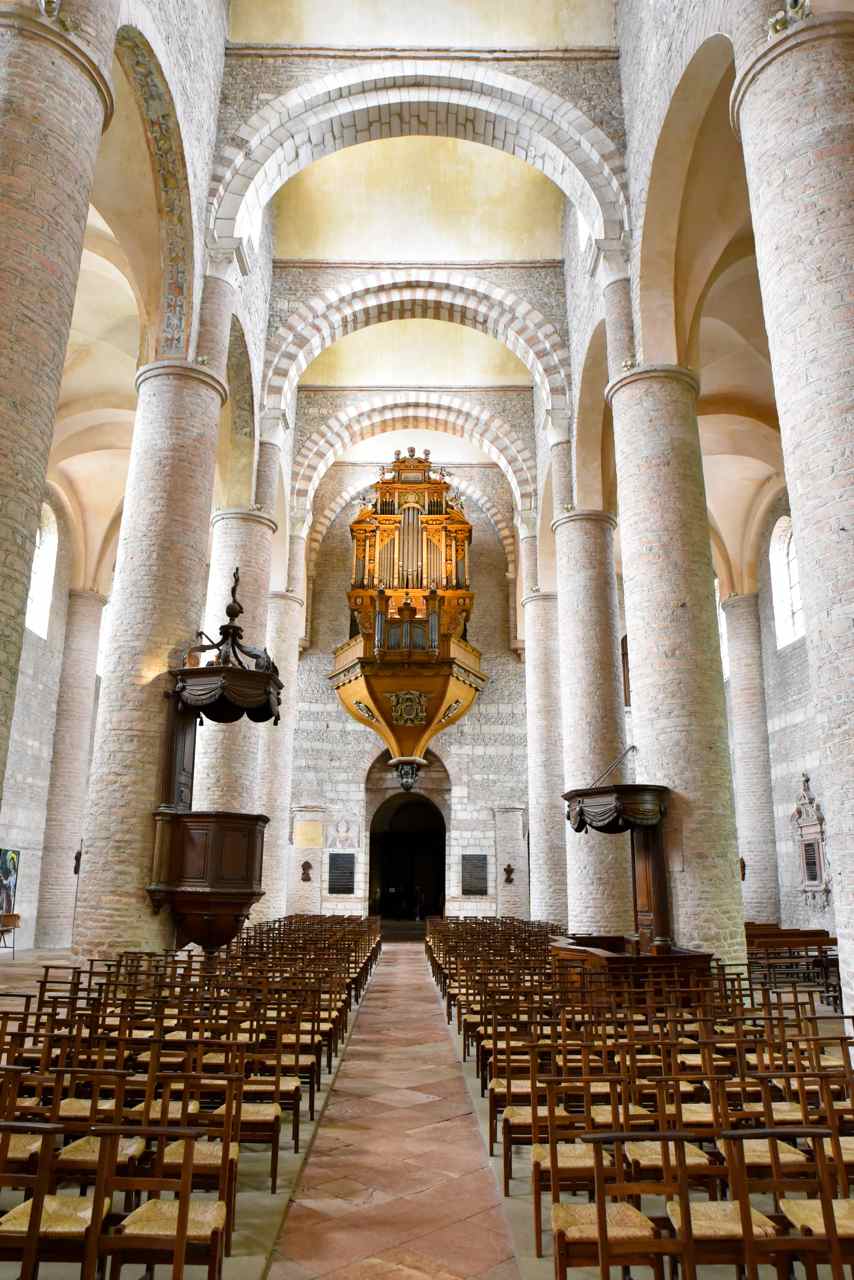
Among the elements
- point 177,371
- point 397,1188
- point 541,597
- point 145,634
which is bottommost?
point 397,1188

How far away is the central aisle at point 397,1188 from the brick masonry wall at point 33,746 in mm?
13316

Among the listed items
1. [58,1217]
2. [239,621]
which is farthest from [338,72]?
[58,1217]

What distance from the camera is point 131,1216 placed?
9.37 feet

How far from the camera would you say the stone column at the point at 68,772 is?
62.9ft

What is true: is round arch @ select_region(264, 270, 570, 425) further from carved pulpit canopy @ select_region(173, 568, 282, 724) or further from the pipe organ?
carved pulpit canopy @ select_region(173, 568, 282, 724)

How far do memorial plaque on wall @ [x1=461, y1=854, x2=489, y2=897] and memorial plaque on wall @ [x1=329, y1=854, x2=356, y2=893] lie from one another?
2770 mm

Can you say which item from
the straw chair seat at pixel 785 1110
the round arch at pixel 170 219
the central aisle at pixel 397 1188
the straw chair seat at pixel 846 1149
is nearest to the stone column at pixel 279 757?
the round arch at pixel 170 219

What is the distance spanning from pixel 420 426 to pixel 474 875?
11.1m

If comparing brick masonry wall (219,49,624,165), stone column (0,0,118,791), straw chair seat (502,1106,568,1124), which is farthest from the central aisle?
brick masonry wall (219,49,624,165)

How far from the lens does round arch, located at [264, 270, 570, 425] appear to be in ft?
55.0

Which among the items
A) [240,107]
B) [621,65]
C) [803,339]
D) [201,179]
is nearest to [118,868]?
[803,339]

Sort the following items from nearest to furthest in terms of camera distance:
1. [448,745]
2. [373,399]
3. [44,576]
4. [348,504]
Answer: [44,576], [373,399], [448,745], [348,504]

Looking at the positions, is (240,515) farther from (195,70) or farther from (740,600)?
(740,600)

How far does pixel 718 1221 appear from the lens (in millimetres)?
2803
